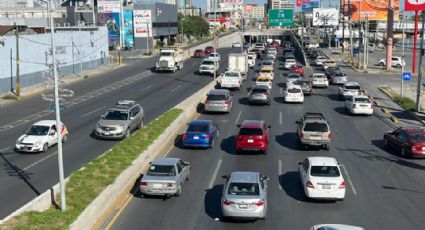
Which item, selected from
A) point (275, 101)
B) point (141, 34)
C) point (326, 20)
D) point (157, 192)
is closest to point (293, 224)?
point (157, 192)

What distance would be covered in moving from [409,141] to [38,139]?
20.3 m

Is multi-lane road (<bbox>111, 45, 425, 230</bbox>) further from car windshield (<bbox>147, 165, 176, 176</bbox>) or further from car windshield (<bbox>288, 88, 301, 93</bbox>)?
car windshield (<bbox>288, 88, 301, 93</bbox>)

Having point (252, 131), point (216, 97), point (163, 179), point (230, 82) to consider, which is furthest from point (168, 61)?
point (163, 179)

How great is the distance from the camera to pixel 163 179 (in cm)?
2189

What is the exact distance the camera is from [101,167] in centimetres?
2442

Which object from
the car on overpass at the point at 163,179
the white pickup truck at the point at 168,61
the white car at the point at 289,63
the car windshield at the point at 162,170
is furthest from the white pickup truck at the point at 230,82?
the car windshield at the point at 162,170

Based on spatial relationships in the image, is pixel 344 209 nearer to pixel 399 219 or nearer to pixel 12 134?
pixel 399 219

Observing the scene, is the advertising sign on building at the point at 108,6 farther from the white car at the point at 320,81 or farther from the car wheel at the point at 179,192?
the car wheel at the point at 179,192

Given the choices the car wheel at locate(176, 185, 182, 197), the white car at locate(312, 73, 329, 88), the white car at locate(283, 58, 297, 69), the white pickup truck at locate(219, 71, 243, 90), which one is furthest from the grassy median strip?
the white car at locate(283, 58, 297, 69)

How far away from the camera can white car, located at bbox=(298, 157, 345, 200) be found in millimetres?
21609

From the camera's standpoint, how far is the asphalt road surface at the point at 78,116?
24.4m

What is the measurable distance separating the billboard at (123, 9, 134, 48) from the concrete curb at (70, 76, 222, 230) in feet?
298

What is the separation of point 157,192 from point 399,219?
30.4ft

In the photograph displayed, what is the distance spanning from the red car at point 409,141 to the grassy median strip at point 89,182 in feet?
44.1
